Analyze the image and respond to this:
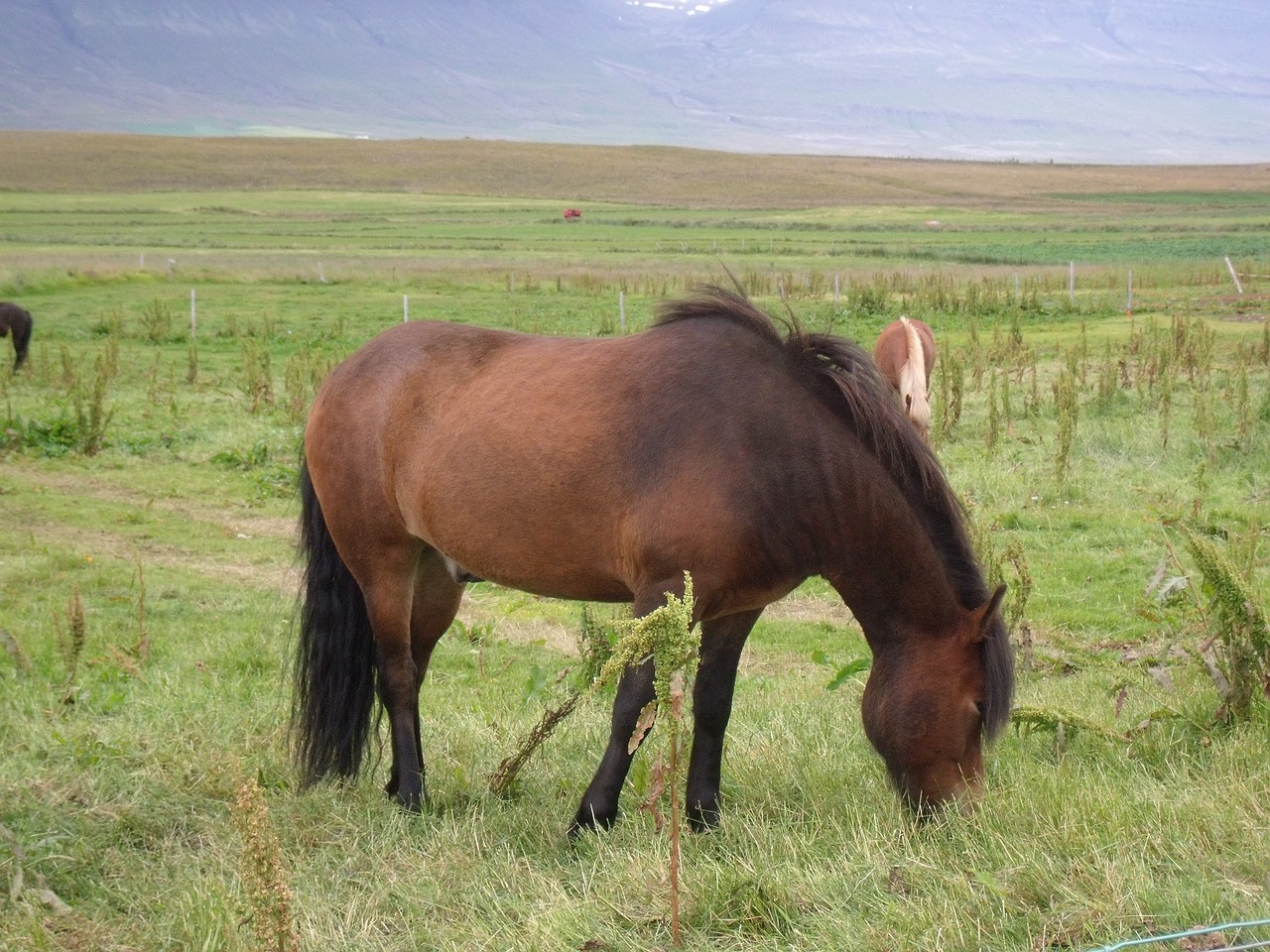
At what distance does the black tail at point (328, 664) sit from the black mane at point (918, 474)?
8.04 ft

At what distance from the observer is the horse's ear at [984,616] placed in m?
3.79

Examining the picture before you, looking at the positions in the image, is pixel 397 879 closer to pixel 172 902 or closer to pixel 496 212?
pixel 172 902

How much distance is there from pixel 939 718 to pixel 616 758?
3.69ft

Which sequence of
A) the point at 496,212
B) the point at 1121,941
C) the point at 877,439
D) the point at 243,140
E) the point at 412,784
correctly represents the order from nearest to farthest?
the point at 1121,941
the point at 877,439
the point at 412,784
the point at 496,212
the point at 243,140

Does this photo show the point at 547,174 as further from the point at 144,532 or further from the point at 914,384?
the point at 144,532

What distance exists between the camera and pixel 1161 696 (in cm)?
518

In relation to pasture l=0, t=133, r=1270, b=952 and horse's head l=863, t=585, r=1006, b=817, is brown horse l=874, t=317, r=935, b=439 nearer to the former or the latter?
pasture l=0, t=133, r=1270, b=952

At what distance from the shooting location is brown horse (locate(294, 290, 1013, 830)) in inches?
158

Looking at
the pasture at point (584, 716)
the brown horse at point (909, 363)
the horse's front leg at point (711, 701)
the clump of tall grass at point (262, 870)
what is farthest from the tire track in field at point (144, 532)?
the clump of tall grass at point (262, 870)

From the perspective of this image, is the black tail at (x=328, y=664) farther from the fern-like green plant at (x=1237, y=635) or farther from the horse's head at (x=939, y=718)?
the fern-like green plant at (x=1237, y=635)

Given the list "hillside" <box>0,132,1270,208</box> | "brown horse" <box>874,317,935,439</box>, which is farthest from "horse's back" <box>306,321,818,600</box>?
"hillside" <box>0,132,1270,208</box>

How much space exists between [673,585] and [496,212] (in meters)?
78.4

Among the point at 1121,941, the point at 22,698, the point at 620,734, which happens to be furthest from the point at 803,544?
the point at 22,698

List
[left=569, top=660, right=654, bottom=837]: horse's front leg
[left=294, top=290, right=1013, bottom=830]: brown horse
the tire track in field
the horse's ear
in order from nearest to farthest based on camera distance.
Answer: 1. the horse's ear
2. [left=294, top=290, right=1013, bottom=830]: brown horse
3. [left=569, top=660, right=654, bottom=837]: horse's front leg
4. the tire track in field
